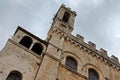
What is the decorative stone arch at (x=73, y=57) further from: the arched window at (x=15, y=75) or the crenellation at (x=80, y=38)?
the arched window at (x=15, y=75)

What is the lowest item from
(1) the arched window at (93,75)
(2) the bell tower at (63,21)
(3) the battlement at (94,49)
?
(1) the arched window at (93,75)

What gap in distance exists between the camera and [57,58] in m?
14.5

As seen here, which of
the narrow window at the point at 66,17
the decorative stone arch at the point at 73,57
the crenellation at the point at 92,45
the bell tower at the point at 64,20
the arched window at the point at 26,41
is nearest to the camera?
the arched window at the point at 26,41

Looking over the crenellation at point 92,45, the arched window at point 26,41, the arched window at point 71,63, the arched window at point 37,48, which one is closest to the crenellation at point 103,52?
the crenellation at point 92,45

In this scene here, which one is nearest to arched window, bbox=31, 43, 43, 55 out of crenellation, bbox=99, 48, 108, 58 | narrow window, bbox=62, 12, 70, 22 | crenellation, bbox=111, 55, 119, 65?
narrow window, bbox=62, 12, 70, 22

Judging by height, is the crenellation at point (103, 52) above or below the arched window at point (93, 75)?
above

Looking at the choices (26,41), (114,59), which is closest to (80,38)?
(114,59)

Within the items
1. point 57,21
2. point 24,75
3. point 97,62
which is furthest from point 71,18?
point 24,75

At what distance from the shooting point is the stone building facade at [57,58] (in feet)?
41.7

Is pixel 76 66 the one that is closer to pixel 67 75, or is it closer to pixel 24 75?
pixel 67 75

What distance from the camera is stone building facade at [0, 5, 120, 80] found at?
500 inches

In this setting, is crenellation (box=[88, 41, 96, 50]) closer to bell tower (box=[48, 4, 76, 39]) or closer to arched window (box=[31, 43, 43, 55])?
bell tower (box=[48, 4, 76, 39])

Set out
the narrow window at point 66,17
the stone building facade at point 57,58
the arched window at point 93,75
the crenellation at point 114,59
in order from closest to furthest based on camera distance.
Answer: the stone building facade at point 57,58 < the arched window at point 93,75 < the crenellation at point 114,59 < the narrow window at point 66,17

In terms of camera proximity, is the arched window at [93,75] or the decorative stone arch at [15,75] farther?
the arched window at [93,75]
